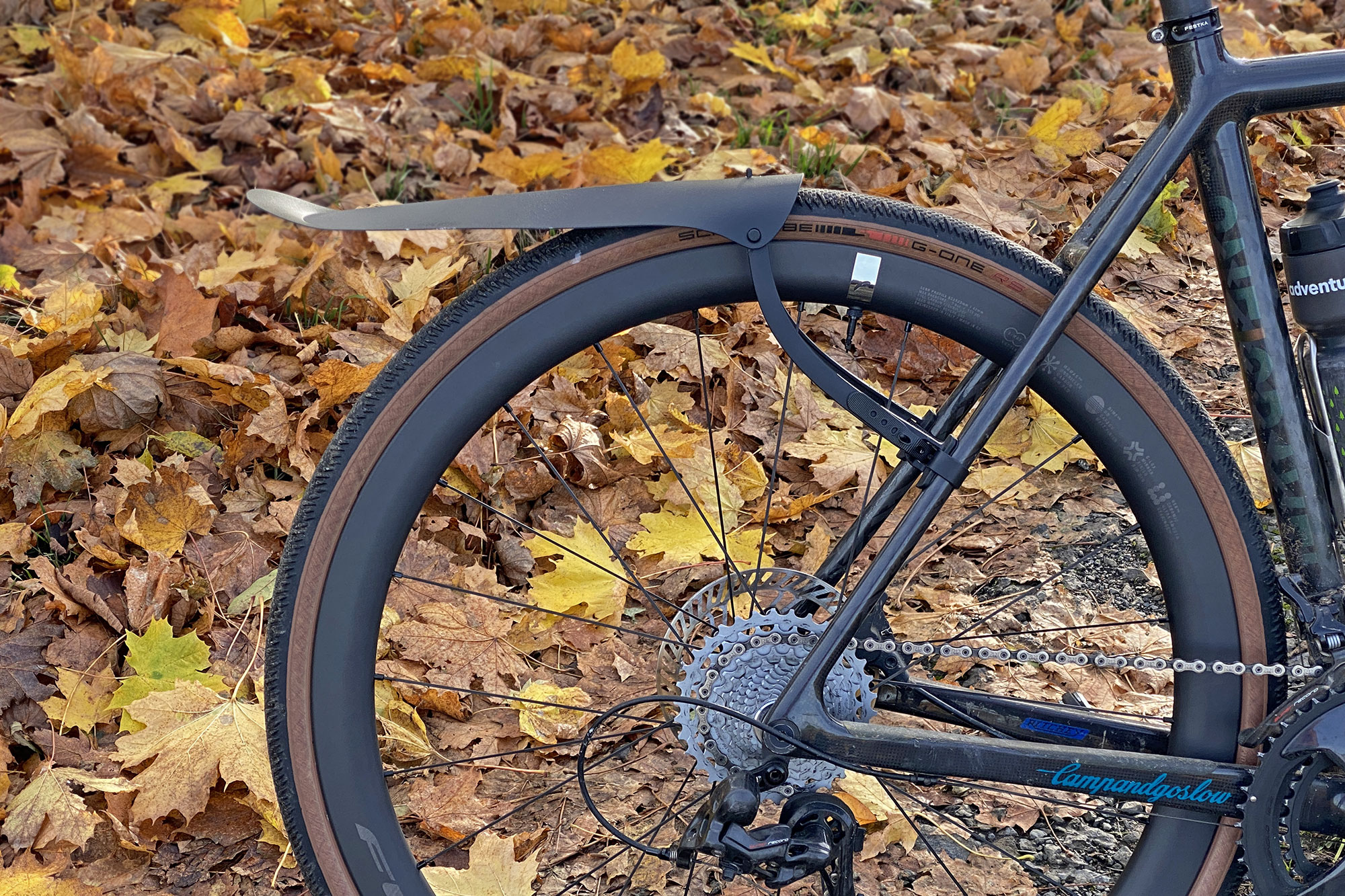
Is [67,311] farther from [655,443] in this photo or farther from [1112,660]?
[1112,660]

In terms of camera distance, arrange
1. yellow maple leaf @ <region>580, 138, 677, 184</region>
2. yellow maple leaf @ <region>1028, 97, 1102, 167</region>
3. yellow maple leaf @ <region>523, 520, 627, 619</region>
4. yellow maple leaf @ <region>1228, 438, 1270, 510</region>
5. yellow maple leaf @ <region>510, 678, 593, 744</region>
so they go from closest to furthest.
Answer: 1. yellow maple leaf @ <region>510, 678, 593, 744</region>
2. yellow maple leaf @ <region>523, 520, 627, 619</region>
3. yellow maple leaf @ <region>1228, 438, 1270, 510</region>
4. yellow maple leaf @ <region>580, 138, 677, 184</region>
5. yellow maple leaf @ <region>1028, 97, 1102, 167</region>

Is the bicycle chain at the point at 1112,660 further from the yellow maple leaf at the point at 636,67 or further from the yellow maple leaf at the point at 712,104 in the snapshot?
the yellow maple leaf at the point at 636,67

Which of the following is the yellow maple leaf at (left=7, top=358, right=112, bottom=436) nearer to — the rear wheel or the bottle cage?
the rear wheel

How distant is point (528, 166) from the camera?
3029 millimetres

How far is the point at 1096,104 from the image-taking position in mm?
3541

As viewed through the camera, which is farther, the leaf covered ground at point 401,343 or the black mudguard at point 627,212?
the leaf covered ground at point 401,343

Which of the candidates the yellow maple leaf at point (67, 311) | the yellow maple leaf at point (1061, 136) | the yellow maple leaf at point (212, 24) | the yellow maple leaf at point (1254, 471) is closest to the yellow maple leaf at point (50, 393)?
the yellow maple leaf at point (67, 311)

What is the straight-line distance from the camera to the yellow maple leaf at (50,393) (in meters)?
2.14

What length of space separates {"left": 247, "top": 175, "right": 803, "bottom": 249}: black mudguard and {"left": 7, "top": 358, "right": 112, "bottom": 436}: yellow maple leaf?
119 centimetres

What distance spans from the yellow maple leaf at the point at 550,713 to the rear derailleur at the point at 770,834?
598mm

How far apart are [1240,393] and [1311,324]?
1.45m

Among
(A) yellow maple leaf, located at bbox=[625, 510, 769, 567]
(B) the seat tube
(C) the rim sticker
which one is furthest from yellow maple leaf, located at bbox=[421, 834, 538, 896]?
(B) the seat tube

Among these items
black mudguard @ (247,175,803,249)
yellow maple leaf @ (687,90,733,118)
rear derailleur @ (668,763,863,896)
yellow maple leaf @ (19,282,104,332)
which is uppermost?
yellow maple leaf @ (687,90,733,118)

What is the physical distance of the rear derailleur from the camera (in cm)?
132
